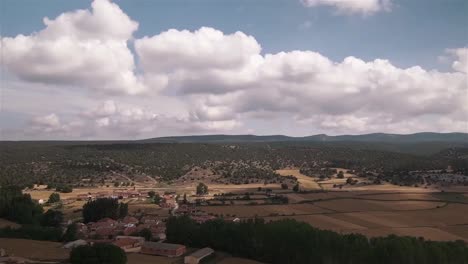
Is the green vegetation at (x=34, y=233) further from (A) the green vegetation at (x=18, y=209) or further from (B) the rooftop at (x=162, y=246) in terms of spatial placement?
(A) the green vegetation at (x=18, y=209)

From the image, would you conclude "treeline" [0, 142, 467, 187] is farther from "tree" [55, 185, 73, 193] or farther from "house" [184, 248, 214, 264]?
"house" [184, 248, 214, 264]

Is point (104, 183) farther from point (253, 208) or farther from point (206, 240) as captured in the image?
point (206, 240)

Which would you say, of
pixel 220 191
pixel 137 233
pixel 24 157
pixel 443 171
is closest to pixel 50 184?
pixel 220 191

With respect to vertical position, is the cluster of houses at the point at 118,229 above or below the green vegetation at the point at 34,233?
below

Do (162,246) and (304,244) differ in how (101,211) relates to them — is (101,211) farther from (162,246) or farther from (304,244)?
(304,244)

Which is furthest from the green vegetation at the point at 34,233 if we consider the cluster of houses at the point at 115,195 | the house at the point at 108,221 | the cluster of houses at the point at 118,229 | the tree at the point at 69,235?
the cluster of houses at the point at 115,195

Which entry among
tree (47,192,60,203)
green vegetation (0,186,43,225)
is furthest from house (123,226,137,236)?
tree (47,192,60,203)
